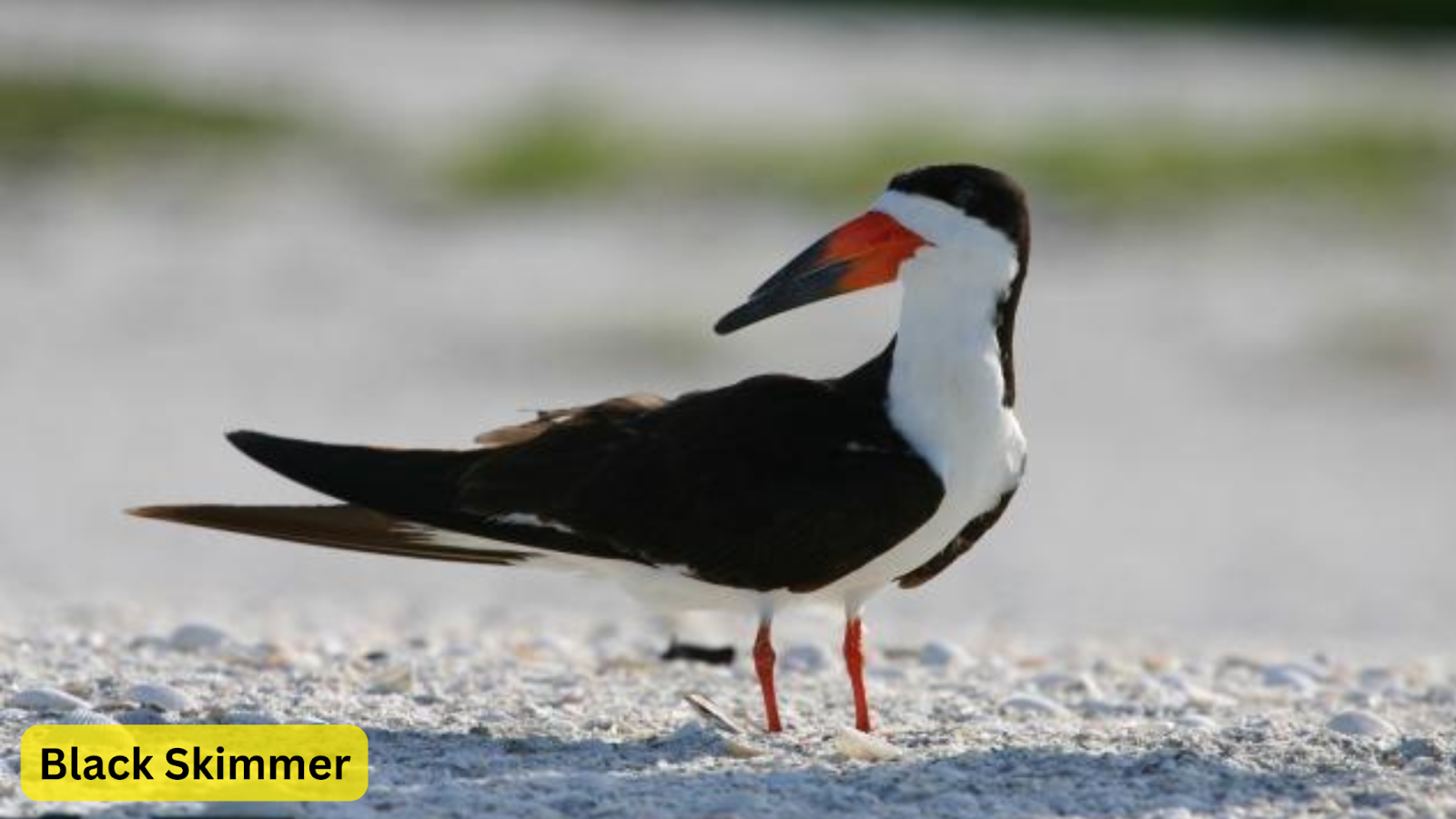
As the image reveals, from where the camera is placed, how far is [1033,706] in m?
6.00

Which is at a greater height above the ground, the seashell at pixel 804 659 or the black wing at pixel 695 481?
the black wing at pixel 695 481

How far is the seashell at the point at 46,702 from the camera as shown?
520 cm

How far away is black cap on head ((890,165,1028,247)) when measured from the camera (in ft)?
17.0

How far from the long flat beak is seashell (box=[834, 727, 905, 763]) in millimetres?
818

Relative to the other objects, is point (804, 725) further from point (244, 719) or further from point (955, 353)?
point (244, 719)

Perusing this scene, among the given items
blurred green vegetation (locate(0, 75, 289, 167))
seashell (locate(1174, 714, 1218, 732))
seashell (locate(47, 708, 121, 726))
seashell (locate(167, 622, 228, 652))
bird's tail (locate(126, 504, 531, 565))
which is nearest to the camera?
seashell (locate(47, 708, 121, 726))

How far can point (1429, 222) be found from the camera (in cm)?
1969

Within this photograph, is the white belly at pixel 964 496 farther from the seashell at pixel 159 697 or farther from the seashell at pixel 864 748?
the seashell at pixel 159 697

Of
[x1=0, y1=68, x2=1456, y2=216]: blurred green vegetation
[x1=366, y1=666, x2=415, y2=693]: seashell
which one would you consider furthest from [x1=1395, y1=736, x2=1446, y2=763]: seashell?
[x1=0, y1=68, x2=1456, y2=216]: blurred green vegetation

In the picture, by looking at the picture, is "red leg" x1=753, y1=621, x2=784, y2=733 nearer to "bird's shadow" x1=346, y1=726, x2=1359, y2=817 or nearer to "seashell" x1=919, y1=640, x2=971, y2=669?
"bird's shadow" x1=346, y1=726, x2=1359, y2=817

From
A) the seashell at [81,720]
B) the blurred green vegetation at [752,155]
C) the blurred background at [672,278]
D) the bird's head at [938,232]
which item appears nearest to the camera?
the seashell at [81,720]

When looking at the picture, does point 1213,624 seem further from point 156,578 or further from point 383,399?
point 383,399

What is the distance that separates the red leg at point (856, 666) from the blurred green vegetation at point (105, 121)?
14.6 m

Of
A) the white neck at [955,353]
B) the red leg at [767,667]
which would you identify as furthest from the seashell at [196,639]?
the white neck at [955,353]
